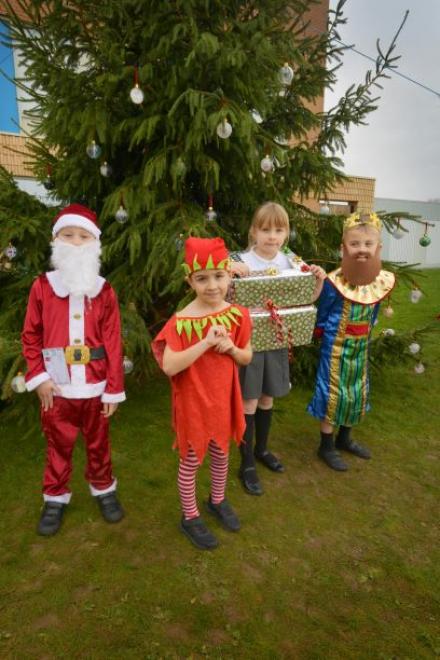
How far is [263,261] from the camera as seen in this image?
264 cm

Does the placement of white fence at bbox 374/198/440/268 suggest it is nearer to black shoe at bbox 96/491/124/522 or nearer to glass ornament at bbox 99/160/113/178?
glass ornament at bbox 99/160/113/178

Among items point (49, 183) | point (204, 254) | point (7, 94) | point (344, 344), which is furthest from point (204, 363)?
point (7, 94)

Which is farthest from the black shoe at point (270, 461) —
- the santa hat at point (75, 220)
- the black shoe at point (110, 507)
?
the santa hat at point (75, 220)

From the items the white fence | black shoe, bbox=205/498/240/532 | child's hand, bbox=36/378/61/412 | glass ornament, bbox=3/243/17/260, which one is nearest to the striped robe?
black shoe, bbox=205/498/240/532

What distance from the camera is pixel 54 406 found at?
2.37 m

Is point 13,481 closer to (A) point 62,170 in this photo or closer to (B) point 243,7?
(A) point 62,170

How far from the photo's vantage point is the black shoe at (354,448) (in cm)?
335

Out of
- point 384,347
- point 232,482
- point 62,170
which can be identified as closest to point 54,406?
point 232,482

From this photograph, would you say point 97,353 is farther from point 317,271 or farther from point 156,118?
point 156,118

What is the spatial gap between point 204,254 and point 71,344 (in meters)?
0.92

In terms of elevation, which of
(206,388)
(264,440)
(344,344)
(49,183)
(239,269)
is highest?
(49,183)

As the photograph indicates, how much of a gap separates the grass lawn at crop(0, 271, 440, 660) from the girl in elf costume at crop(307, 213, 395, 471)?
467 mm

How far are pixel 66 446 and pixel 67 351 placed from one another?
572 millimetres

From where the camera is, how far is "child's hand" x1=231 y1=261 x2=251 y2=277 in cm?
250
